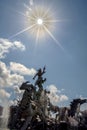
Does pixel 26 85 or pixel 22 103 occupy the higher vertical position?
pixel 26 85

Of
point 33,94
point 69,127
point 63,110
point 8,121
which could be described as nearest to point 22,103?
point 33,94

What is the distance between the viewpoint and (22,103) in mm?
33781

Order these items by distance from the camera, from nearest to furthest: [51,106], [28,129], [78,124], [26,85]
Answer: [28,129], [26,85], [78,124], [51,106]

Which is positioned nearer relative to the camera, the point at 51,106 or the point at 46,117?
the point at 46,117

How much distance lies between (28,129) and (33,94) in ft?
16.1

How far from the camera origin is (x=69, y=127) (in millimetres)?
36219

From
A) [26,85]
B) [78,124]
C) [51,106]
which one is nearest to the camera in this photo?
[26,85]

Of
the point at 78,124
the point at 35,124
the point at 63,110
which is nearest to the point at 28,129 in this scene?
the point at 35,124

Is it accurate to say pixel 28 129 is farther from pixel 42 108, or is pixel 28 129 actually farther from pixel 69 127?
pixel 69 127

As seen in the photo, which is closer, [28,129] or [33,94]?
[28,129]

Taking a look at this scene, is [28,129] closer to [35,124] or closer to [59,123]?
[35,124]

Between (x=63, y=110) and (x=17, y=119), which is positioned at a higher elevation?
(x=63, y=110)

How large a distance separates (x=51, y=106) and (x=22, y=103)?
8658mm

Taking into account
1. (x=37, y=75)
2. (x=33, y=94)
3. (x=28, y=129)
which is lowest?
(x=28, y=129)
